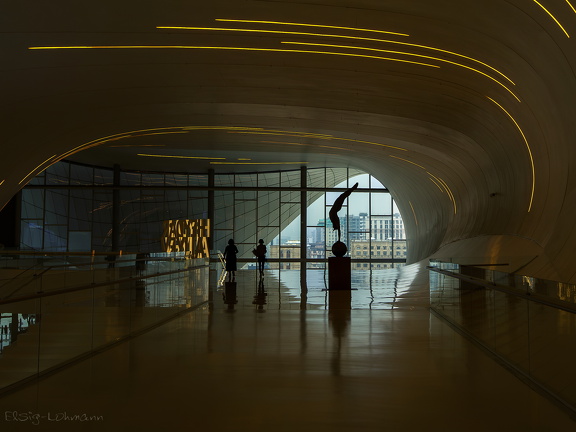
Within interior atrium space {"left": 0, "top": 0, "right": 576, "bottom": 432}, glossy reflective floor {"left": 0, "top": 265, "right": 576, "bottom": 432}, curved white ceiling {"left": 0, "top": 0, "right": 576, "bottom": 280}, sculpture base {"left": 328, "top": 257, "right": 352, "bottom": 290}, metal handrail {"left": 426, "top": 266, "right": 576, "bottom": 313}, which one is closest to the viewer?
glossy reflective floor {"left": 0, "top": 265, "right": 576, "bottom": 432}

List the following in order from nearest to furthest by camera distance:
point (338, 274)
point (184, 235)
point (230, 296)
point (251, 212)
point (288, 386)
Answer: point (288, 386) < point (230, 296) < point (338, 274) < point (184, 235) < point (251, 212)

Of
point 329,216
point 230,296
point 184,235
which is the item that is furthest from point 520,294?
point 184,235

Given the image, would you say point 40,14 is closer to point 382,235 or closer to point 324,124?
point 324,124

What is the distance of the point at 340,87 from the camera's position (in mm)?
16625

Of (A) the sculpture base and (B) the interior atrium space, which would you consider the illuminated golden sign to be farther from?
(A) the sculpture base

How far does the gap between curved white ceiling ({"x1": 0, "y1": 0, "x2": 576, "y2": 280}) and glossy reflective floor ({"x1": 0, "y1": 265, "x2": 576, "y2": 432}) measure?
6050 mm

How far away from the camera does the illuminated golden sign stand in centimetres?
3147

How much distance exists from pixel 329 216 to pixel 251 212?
23.0 meters

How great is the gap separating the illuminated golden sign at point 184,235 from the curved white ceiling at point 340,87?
20.9ft

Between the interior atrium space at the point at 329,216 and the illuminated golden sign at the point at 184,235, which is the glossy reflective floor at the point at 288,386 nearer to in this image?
the interior atrium space at the point at 329,216

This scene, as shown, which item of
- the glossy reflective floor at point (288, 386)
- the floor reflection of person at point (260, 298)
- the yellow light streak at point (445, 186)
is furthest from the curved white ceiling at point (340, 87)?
the glossy reflective floor at point (288, 386)

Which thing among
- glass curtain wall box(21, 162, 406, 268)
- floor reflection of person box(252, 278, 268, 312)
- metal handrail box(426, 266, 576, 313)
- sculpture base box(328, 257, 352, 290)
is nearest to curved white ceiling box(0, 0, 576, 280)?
sculpture base box(328, 257, 352, 290)

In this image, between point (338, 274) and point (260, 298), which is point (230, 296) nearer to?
point (260, 298)

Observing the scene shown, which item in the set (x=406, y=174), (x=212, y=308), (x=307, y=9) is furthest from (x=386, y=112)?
(x=406, y=174)
